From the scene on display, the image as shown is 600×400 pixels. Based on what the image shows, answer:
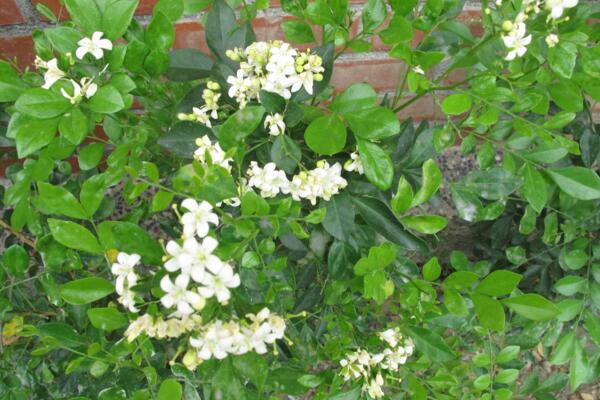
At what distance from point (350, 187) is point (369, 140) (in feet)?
0.31

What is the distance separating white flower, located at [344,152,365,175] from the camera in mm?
648

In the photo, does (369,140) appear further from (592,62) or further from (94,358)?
(94,358)

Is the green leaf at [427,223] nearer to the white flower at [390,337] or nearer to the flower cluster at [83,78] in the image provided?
the white flower at [390,337]

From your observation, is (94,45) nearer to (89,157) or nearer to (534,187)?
(89,157)

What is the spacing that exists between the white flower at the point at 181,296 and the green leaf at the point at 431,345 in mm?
354

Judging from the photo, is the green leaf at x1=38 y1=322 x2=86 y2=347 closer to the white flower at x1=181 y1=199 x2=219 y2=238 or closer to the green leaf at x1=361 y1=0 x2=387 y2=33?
the white flower at x1=181 y1=199 x2=219 y2=238

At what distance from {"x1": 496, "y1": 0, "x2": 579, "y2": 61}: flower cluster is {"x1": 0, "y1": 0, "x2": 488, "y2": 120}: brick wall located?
32 centimetres

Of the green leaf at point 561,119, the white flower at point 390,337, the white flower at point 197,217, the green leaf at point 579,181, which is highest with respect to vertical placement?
the white flower at point 197,217

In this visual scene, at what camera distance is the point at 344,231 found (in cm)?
66

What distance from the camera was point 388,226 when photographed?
64 cm

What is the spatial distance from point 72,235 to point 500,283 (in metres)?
0.44

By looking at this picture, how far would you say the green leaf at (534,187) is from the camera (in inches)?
27.8

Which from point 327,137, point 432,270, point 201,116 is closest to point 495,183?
point 432,270

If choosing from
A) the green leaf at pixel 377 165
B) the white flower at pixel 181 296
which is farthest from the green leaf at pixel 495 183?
the white flower at pixel 181 296
